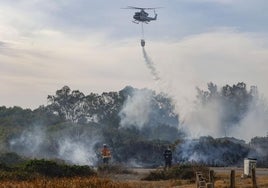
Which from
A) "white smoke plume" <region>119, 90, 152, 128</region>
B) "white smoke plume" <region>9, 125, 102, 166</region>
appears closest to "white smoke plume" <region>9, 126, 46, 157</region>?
"white smoke plume" <region>9, 125, 102, 166</region>

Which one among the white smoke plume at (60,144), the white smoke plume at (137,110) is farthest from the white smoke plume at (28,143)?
the white smoke plume at (137,110)

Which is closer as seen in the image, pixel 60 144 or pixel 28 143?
pixel 60 144

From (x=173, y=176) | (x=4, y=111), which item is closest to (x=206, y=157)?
(x=173, y=176)

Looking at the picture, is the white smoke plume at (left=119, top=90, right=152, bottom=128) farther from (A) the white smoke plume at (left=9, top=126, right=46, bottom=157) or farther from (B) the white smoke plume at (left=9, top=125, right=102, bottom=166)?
(A) the white smoke plume at (left=9, top=126, right=46, bottom=157)

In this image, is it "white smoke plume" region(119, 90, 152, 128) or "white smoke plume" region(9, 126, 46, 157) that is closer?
"white smoke plume" region(9, 126, 46, 157)

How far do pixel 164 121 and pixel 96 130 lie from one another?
25541mm

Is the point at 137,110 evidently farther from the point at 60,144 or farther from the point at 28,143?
the point at 28,143

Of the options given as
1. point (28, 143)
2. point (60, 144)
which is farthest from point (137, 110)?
point (28, 143)

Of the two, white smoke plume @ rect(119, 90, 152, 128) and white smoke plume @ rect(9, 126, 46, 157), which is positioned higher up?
white smoke plume @ rect(119, 90, 152, 128)

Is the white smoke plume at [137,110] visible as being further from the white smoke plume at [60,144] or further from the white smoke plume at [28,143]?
the white smoke plume at [28,143]

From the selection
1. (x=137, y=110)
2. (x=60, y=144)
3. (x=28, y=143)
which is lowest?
(x=60, y=144)

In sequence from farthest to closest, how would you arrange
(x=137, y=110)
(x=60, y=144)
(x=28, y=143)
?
(x=137, y=110) → (x=28, y=143) → (x=60, y=144)

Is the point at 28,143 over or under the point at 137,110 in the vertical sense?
under

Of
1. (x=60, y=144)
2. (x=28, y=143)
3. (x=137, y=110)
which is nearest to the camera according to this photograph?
(x=60, y=144)
